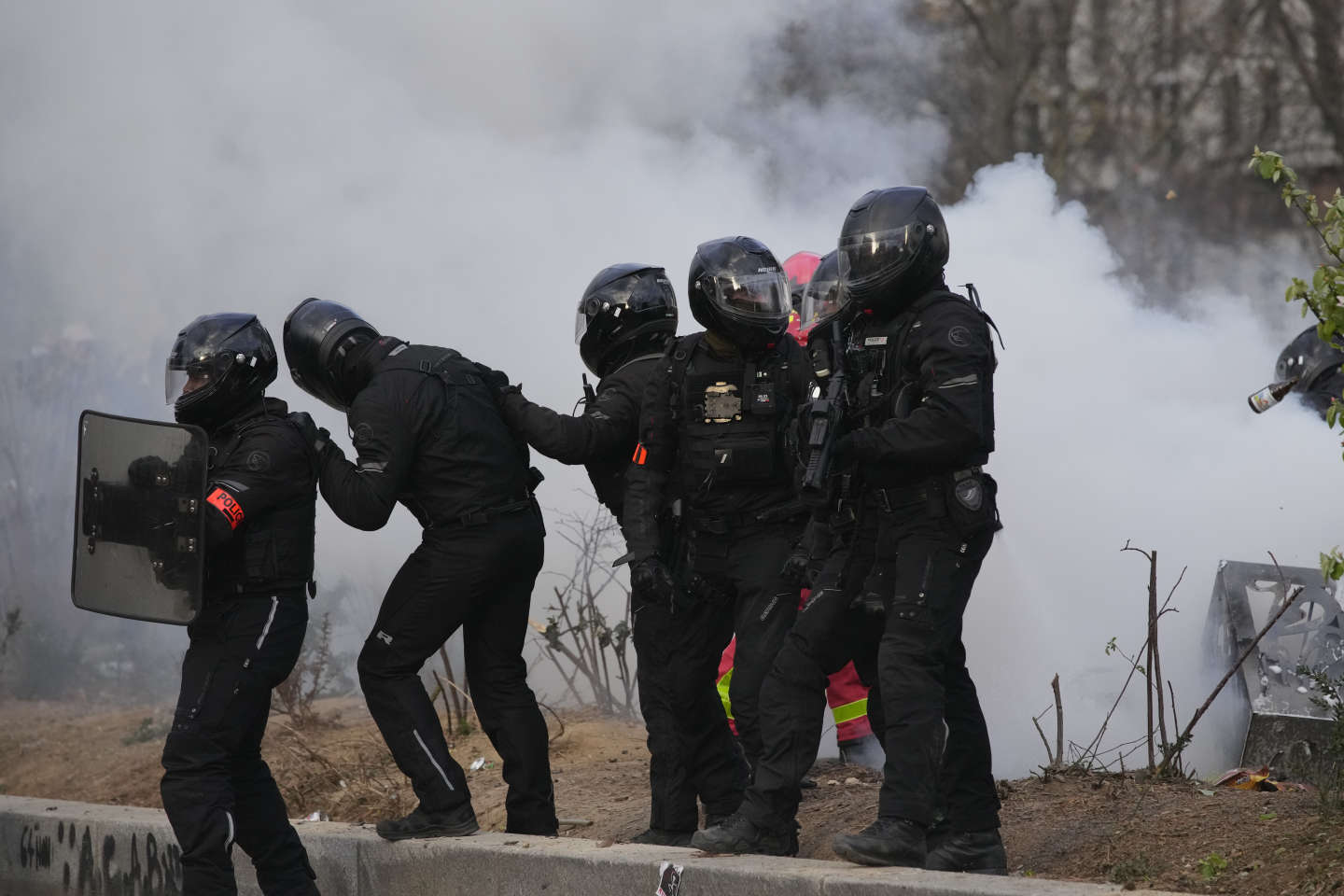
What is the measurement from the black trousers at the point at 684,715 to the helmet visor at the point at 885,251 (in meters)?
1.19

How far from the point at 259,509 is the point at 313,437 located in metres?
0.34

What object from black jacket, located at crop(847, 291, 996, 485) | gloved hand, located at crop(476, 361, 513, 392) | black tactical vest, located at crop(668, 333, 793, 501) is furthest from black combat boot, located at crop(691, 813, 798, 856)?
gloved hand, located at crop(476, 361, 513, 392)

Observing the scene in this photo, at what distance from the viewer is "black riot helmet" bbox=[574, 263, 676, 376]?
5.66m

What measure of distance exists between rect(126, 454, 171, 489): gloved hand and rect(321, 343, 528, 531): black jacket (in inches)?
18.6

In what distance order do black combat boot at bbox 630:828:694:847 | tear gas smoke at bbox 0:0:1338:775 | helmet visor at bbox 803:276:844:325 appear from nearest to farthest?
black combat boot at bbox 630:828:694:847, helmet visor at bbox 803:276:844:325, tear gas smoke at bbox 0:0:1338:775

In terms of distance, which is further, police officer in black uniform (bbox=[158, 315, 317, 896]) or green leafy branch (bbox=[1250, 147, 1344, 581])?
police officer in black uniform (bbox=[158, 315, 317, 896])

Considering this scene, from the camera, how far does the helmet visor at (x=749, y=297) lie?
16.8 ft

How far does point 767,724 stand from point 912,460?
2.60 feet

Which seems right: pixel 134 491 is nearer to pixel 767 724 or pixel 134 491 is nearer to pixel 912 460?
pixel 767 724

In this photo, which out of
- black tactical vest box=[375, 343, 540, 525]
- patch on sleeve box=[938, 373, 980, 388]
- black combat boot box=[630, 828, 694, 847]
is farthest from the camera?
black tactical vest box=[375, 343, 540, 525]

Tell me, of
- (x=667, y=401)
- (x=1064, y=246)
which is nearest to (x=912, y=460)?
(x=667, y=401)

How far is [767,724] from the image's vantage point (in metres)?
4.43

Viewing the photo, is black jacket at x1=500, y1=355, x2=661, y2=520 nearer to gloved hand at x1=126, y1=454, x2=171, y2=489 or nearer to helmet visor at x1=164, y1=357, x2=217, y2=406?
helmet visor at x1=164, y1=357, x2=217, y2=406

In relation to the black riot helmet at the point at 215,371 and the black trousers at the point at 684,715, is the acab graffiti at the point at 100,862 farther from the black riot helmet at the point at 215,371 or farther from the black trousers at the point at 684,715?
the black trousers at the point at 684,715
